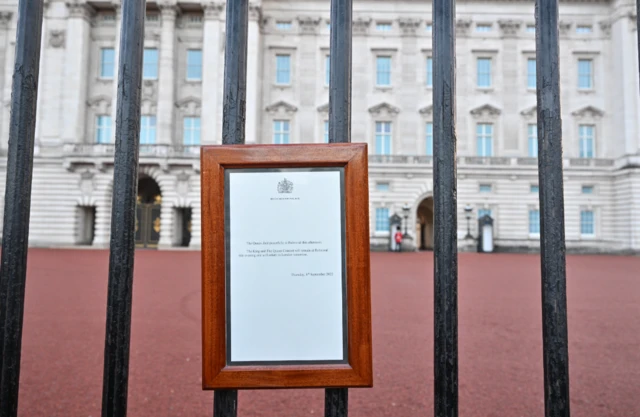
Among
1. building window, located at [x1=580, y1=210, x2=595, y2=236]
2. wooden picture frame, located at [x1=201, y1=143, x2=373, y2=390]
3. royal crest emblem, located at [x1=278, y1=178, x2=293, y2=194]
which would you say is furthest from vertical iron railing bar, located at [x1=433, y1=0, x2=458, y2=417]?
building window, located at [x1=580, y1=210, x2=595, y2=236]

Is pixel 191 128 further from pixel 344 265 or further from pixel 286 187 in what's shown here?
pixel 344 265

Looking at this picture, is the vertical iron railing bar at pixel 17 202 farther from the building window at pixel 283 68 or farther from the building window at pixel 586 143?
the building window at pixel 586 143

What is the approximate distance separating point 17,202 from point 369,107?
88.8ft

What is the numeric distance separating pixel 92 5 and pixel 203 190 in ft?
101

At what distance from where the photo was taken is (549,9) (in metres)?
1.55

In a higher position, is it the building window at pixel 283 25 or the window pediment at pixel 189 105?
the building window at pixel 283 25

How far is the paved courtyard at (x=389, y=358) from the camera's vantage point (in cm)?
329

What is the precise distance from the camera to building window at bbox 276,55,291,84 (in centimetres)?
2792

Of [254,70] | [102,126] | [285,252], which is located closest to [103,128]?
[102,126]

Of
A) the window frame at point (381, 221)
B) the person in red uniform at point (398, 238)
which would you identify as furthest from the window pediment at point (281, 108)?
the person in red uniform at point (398, 238)

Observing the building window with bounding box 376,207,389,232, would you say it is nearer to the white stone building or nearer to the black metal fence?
the white stone building

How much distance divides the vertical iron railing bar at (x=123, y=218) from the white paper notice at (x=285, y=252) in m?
0.39

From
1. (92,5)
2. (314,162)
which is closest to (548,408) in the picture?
(314,162)

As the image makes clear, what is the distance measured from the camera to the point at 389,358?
4.48 meters
